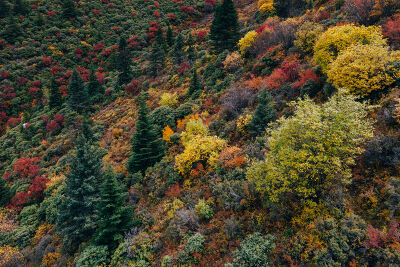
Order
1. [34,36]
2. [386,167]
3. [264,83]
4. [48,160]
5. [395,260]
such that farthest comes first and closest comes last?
[34,36] → [48,160] → [264,83] → [386,167] → [395,260]

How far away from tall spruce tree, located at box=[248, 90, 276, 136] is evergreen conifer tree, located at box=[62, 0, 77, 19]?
238 ft

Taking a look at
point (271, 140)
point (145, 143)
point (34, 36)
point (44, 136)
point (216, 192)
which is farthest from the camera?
point (34, 36)

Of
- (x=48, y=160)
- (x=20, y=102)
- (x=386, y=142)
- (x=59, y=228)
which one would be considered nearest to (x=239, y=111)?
(x=386, y=142)

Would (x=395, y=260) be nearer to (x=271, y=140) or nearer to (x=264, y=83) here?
(x=271, y=140)

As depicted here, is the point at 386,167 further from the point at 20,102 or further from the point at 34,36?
the point at 34,36

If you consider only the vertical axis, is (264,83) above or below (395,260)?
above

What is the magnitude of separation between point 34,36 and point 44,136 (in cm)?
3587

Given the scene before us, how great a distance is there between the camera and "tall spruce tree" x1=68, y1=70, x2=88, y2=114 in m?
40.1

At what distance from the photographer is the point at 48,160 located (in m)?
32.8

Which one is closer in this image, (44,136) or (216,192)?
(216,192)

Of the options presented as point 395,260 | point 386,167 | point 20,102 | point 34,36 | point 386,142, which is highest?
point 34,36

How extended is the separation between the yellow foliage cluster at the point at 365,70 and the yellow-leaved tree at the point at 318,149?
3007mm

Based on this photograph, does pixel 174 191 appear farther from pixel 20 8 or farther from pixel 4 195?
pixel 20 8

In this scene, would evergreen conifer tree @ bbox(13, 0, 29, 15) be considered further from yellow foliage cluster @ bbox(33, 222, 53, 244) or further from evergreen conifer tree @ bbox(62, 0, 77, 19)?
yellow foliage cluster @ bbox(33, 222, 53, 244)
